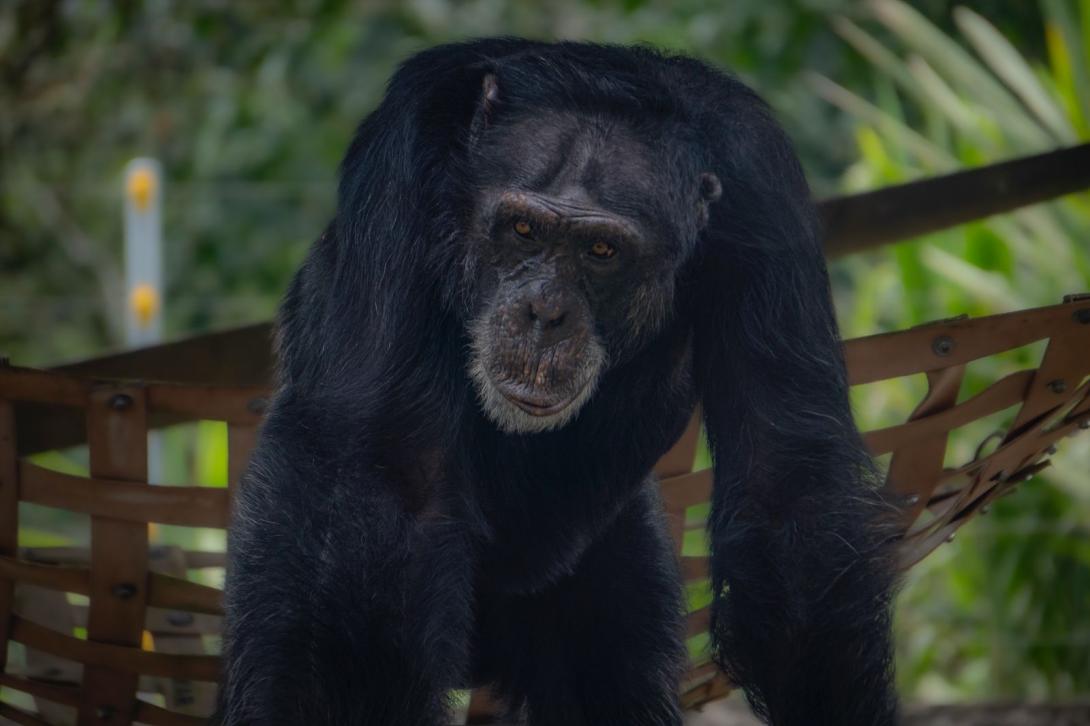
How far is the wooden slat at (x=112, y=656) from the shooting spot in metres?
3.77

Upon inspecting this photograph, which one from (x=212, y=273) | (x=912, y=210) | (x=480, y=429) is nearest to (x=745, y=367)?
(x=480, y=429)

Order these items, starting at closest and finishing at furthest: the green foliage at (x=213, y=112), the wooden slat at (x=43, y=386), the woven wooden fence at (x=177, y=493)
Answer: the woven wooden fence at (x=177, y=493) < the wooden slat at (x=43, y=386) < the green foliage at (x=213, y=112)

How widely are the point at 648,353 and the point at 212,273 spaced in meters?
7.47

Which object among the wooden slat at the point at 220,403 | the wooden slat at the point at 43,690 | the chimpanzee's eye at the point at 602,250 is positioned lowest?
the wooden slat at the point at 43,690

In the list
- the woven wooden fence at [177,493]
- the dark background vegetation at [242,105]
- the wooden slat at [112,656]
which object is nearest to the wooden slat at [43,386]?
the woven wooden fence at [177,493]

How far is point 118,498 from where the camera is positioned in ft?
12.7

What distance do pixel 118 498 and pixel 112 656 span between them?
16.4 inches

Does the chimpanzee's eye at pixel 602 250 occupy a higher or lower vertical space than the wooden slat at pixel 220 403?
higher

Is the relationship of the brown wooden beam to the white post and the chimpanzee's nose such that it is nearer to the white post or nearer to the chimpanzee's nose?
the chimpanzee's nose

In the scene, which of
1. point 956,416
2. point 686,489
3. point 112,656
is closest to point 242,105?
point 686,489

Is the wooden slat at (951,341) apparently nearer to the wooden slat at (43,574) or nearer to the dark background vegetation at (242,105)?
the wooden slat at (43,574)

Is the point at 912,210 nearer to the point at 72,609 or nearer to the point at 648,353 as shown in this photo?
the point at 648,353

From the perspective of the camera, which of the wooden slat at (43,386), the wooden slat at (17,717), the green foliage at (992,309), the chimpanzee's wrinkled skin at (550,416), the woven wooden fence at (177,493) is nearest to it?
the chimpanzee's wrinkled skin at (550,416)

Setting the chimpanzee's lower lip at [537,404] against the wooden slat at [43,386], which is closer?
the chimpanzee's lower lip at [537,404]
